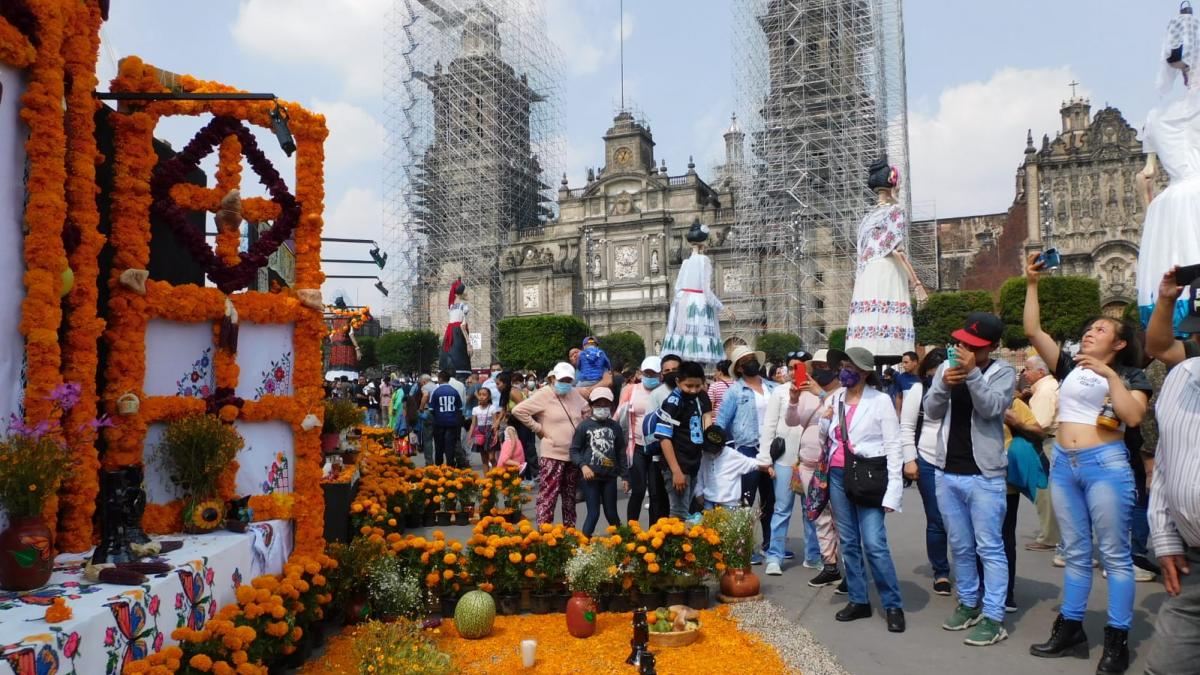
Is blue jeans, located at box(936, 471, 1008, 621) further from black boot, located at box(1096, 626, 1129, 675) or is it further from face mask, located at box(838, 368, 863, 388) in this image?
face mask, located at box(838, 368, 863, 388)

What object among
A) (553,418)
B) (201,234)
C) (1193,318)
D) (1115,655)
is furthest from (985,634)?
(201,234)

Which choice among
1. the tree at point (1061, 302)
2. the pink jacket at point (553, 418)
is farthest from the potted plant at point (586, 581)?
the tree at point (1061, 302)

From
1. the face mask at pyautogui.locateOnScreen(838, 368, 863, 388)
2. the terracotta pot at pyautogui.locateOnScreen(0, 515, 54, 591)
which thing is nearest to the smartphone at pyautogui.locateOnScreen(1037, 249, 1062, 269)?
the face mask at pyautogui.locateOnScreen(838, 368, 863, 388)

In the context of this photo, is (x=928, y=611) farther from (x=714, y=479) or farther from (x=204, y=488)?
(x=204, y=488)

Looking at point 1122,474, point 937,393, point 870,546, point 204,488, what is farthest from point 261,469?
point 1122,474

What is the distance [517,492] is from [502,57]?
47571mm

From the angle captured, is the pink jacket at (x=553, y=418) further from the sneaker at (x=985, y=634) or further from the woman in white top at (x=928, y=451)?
the sneaker at (x=985, y=634)

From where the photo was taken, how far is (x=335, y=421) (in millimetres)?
8469

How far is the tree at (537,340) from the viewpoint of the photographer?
1873 inches

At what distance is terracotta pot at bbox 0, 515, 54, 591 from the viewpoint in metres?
3.83

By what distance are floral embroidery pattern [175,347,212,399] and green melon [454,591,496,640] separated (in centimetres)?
253

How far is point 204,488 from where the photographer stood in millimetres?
5668

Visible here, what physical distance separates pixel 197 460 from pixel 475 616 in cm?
230

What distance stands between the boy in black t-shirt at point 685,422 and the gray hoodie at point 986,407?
2115 millimetres
